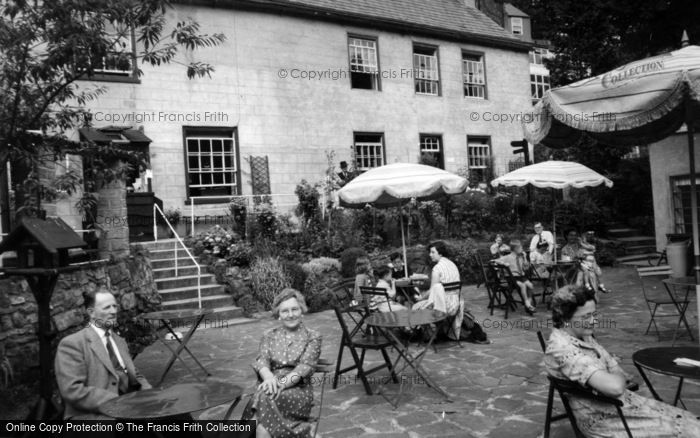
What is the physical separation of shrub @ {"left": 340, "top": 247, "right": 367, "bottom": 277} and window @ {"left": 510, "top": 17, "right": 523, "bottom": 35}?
17647 millimetres

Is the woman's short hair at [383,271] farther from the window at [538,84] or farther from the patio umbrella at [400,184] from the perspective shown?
the window at [538,84]

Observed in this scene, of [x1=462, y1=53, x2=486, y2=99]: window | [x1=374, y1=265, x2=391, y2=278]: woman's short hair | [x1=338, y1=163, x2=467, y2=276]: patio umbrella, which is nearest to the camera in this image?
[x1=374, y1=265, x2=391, y2=278]: woman's short hair

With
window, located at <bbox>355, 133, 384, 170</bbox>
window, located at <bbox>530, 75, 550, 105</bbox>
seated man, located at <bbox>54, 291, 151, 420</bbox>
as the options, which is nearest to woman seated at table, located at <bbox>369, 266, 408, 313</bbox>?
seated man, located at <bbox>54, 291, 151, 420</bbox>

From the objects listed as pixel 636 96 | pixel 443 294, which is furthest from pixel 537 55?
pixel 636 96

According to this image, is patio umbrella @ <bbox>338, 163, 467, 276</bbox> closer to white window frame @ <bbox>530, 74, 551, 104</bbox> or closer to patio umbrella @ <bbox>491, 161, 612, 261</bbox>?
patio umbrella @ <bbox>491, 161, 612, 261</bbox>

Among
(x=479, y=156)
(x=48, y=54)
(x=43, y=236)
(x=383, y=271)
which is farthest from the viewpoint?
(x=479, y=156)

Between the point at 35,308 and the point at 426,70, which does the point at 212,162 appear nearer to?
the point at 426,70

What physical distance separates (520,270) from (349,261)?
361 cm

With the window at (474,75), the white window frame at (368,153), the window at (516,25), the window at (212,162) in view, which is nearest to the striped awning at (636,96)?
the window at (212,162)

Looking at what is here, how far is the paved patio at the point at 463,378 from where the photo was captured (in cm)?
430

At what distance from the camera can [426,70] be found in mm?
18016

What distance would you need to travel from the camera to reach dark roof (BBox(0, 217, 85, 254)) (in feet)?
12.7

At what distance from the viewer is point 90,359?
3.50m

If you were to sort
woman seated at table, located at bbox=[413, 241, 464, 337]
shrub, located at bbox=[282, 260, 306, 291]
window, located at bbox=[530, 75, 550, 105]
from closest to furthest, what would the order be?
woman seated at table, located at bbox=[413, 241, 464, 337], shrub, located at bbox=[282, 260, 306, 291], window, located at bbox=[530, 75, 550, 105]
